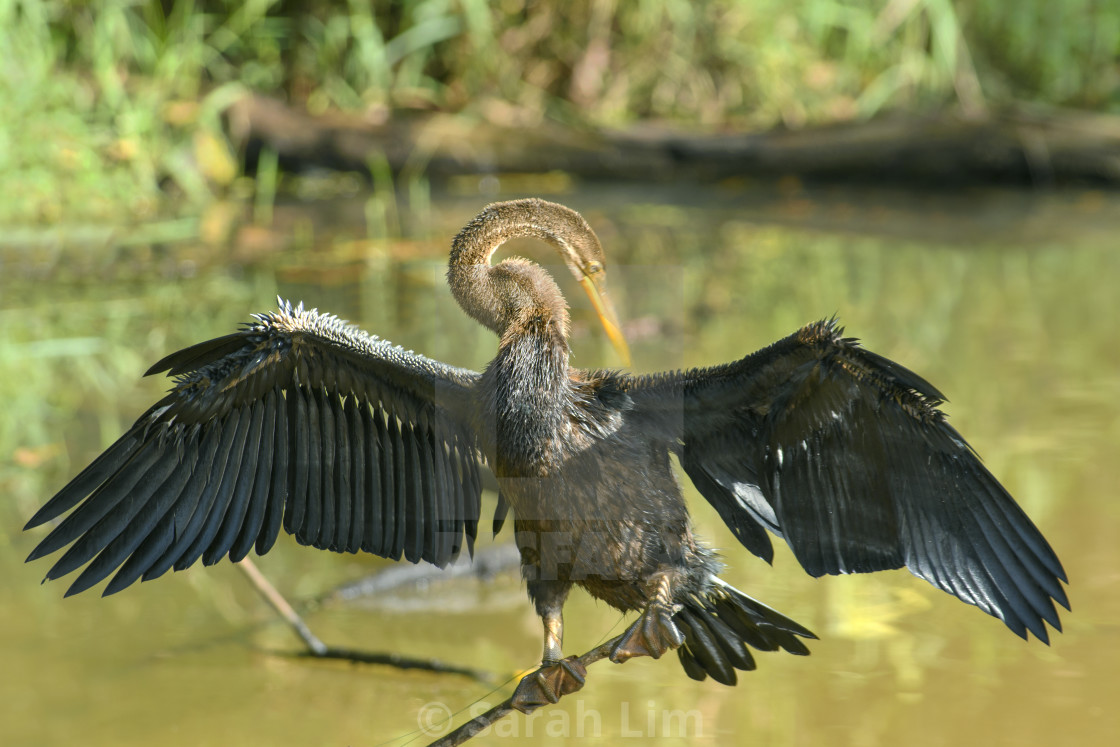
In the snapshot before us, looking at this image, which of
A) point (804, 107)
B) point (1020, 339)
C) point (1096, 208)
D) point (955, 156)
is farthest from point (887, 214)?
point (1020, 339)

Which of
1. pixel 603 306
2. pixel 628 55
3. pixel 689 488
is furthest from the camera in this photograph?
pixel 628 55

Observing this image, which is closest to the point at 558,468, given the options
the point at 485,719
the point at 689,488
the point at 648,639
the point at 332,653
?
the point at 648,639

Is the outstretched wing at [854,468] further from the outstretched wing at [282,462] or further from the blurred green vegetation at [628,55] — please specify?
the blurred green vegetation at [628,55]

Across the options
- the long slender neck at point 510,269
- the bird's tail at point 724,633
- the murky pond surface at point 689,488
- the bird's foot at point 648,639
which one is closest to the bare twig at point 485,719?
the bird's foot at point 648,639

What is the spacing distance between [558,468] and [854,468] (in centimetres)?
67

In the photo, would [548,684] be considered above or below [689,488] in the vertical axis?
below

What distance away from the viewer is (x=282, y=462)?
2.98 m

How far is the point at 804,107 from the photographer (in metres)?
10.1

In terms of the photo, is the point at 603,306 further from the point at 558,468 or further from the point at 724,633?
the point at 724,633

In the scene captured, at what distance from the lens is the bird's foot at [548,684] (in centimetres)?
274

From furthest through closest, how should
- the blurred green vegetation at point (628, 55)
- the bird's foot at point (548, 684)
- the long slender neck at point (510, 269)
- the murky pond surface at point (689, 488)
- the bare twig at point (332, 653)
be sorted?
1. the blurred green vegetation at point (628, 55)
2. the bare twig at point (332, 653)
3. the murky pond surface at point (689, 488)
4. the long slender neck at point (510, 269)
5. the bird's foot at point (548, 684)

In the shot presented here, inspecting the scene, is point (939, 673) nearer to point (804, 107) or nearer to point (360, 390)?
point (360, 390)

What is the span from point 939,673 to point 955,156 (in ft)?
20.7

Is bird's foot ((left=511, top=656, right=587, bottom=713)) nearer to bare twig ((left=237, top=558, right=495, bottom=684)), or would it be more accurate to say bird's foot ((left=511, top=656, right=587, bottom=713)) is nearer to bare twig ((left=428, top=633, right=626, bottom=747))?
bare twig ((left=428, top=633, right=626, bottom=747))
